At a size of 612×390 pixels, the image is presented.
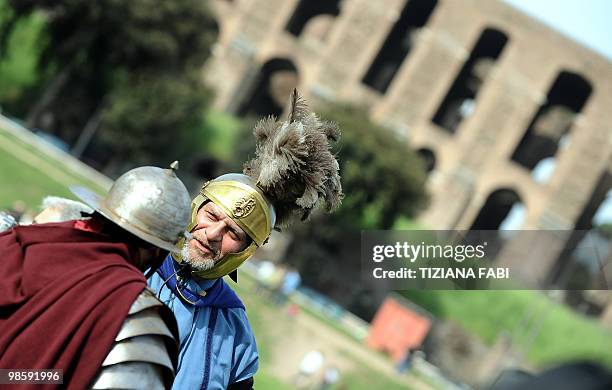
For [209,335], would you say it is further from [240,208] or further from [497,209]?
[497,209]

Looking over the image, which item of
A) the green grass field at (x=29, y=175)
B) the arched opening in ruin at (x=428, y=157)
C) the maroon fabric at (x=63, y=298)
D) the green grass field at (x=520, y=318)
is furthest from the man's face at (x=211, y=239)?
the arched opening in ruin at (x=428, y=157)

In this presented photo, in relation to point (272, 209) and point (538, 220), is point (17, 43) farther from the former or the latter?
point (272, 209)

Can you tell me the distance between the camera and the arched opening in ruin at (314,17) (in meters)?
42.0

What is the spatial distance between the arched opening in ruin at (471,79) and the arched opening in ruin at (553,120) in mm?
3155

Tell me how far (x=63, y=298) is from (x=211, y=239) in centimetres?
131

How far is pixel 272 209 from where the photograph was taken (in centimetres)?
401

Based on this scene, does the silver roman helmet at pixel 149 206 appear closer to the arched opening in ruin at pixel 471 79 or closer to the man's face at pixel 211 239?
the man's face at pixel 211 239

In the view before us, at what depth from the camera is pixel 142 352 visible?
245 cm

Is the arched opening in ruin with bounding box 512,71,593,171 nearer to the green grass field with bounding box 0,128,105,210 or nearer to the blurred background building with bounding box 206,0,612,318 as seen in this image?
the blurred background building with bounding box 206,0,612,318

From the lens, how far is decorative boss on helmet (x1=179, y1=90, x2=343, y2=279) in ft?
12.7

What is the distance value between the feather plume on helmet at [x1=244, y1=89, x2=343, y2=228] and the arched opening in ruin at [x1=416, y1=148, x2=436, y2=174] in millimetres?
36823

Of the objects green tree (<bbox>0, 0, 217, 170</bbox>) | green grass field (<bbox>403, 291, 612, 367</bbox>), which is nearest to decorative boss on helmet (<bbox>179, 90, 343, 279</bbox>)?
green grass field (<bbox>403, 291, 612, 367</bbox>)

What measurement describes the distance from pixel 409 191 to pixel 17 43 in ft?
51.8


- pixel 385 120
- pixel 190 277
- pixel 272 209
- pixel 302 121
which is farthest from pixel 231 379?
pixel 385 120
